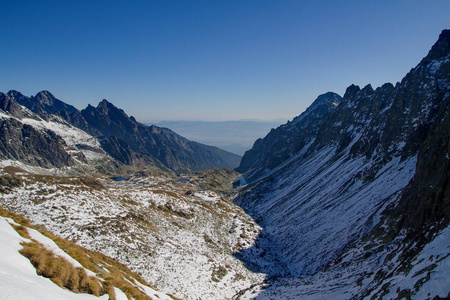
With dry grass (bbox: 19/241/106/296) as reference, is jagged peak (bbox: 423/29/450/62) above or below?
above

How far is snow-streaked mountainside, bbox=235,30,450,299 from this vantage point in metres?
33.4

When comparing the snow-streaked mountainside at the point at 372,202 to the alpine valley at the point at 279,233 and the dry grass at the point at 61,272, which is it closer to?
the alpine valley at the point at 279,233

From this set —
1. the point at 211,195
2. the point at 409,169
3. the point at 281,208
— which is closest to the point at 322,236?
the point at 409,169

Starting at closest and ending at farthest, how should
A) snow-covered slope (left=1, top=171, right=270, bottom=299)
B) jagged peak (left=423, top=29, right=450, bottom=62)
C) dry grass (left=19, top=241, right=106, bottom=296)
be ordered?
dry grass (left=19, top=241, right=106, bottom=296), snow-covered slope (left=1, top=171, right=270, bottom=299), jagged peak (left=423, top=29, right=450, bottom=62)

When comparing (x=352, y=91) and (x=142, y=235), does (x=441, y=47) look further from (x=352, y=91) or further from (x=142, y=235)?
(x=142, y=235)

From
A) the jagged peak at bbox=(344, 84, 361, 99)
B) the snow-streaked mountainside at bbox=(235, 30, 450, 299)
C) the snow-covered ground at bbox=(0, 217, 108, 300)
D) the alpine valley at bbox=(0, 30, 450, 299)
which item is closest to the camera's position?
the snow-covered ground at bbox=(0, 217, 108, 300)

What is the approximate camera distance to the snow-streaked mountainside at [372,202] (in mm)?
33438

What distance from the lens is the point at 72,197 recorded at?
51969mm

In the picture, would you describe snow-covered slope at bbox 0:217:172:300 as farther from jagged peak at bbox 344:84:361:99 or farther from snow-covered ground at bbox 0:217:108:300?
jagged peak at bbox 344:84:361:99

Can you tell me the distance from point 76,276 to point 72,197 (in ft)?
151

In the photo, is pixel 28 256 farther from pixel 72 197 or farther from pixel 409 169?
pixel 409 169

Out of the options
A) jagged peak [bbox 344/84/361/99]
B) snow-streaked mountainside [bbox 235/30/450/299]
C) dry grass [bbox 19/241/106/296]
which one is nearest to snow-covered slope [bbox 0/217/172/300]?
dry grass [bbox 19/241/106/296]

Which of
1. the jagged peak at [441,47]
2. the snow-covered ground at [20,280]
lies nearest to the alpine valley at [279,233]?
the snow-covered ground at [20,280]

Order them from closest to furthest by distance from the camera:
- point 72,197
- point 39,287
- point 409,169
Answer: point 39,287 → point 72,197 → point 409,169
